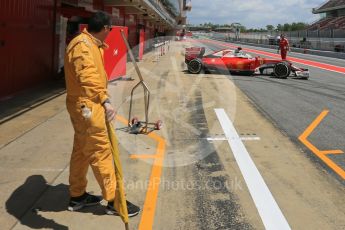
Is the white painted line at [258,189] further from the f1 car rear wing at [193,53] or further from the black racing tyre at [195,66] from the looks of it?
the f1 car rear wing at [193,53]

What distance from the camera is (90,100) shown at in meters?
3.55

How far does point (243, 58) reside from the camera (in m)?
17.6

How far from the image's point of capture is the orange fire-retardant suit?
3.53 meters

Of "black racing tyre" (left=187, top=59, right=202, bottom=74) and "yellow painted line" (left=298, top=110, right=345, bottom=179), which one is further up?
"black racing tyre" (left=187, top=59, right=202, bottom=74)

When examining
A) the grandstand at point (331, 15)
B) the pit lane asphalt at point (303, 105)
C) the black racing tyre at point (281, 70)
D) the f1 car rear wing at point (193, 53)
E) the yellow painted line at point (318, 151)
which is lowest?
the yellow painted line at point (318, 151)

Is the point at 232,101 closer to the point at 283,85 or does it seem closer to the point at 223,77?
the point at 283,85

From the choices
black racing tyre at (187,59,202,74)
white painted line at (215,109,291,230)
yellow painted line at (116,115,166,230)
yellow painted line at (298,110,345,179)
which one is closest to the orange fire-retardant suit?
yellow painted line at (116,115,166,230)

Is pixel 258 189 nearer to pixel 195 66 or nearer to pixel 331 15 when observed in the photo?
pixel 195 66

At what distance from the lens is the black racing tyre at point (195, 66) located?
17859 millimetres

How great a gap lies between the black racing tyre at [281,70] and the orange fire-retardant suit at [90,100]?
46.1ft

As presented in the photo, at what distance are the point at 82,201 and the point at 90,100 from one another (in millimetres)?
1215

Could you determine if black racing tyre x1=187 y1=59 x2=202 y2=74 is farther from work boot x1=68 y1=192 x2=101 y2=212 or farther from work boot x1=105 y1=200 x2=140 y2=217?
work boot x1=105 y1=200 x2=140 y2=217

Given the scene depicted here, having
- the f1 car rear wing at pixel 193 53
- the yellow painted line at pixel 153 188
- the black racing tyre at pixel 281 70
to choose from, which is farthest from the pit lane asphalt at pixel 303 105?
the f1 car rear wing at pixel 193 53

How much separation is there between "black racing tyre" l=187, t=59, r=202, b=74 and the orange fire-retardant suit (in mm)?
14230
